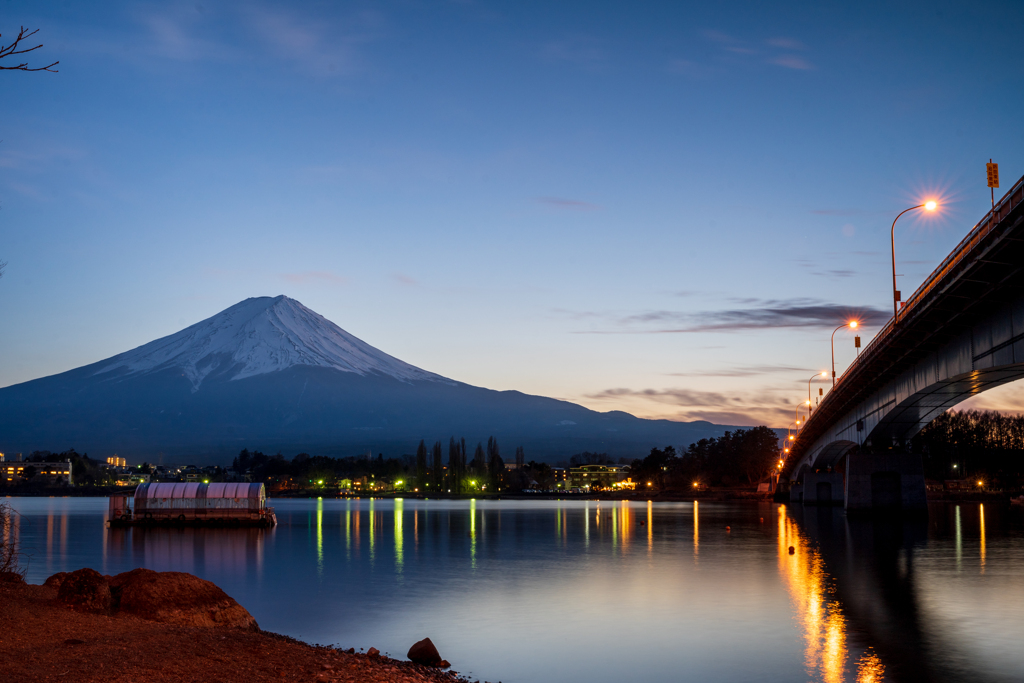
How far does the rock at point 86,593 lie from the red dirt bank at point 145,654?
215 mm

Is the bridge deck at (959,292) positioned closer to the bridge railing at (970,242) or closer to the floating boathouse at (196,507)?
the bridge railing at (970,242)

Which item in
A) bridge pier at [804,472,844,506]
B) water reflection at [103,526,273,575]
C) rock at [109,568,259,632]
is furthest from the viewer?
bridge pier at [804,472,844,506]

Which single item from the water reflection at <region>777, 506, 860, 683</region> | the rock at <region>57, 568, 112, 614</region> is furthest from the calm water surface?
the rock at <region>57, 568, 112, 614</region>

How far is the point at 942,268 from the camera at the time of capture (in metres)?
37.7

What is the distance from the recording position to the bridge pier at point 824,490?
12269cm

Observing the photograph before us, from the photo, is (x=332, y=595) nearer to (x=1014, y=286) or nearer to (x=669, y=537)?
(x=1014, y=286)

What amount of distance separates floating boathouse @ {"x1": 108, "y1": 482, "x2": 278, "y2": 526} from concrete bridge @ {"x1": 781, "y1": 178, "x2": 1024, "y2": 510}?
53846 mm

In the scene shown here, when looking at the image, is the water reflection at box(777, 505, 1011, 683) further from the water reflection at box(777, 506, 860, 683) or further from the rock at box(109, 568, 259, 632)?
the rock at box(109, 568, 259, 632)

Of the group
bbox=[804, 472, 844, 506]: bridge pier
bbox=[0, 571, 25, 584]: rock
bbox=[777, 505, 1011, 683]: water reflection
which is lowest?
bbox=[804, 472, 844, 506]: bridge pier

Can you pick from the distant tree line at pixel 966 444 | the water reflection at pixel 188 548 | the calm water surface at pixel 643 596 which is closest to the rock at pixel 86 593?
the calm water surface at pixel 643 596

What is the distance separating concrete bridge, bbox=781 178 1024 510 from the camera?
105ft

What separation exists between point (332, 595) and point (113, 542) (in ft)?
126

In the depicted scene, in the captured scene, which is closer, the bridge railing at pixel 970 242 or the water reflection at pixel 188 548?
the bridge railing at pixel 970 242

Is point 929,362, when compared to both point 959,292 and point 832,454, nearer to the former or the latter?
point 959,292
